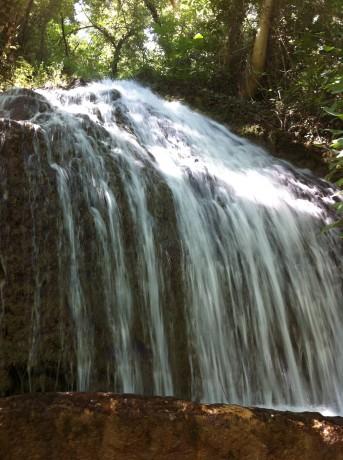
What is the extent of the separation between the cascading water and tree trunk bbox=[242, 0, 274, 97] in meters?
5.09

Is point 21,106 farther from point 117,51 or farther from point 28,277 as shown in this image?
Result: point 117,51

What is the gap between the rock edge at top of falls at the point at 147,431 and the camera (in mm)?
2121

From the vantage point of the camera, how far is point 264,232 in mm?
6242

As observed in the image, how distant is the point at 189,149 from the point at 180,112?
7.06 feet

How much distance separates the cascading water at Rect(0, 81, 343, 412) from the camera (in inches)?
177

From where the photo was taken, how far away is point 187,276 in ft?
16.9

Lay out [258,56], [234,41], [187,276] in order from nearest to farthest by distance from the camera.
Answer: [187,276]
[258,56]
[234,41]

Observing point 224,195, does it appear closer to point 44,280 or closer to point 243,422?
point 44,280

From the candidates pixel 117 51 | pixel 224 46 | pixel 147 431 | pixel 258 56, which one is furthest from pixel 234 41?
pixel 147 431

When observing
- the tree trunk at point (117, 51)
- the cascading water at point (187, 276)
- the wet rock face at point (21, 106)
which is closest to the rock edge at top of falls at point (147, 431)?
the cascading water at point (187, 276)

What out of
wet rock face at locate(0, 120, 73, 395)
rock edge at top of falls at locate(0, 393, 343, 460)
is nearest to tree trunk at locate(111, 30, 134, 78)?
wet rock face at locate(0, 120, 73, 395)

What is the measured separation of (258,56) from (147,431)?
10.8 metres

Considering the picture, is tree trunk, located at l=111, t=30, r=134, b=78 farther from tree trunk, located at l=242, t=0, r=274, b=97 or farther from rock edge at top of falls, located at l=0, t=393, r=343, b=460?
rock edge at top of falls, located at l=0, t=393, r=343, b=460

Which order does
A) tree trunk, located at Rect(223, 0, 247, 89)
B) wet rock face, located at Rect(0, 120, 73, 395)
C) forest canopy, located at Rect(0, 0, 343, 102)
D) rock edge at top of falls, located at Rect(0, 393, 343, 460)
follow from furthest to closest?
tree trunk, located at Rect(223, 0, 247, 89) → forest canopy, located at Rect(0, 0, 343, 102) → wet rock face, located at Rect(0, 120, 73, 395) → rock edge at top of falls, located at Rect(0, 393, 343, 460)
